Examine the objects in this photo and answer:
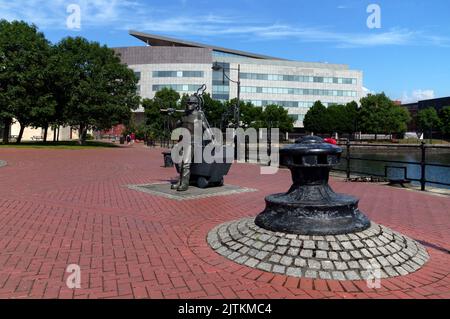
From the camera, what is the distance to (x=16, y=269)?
4.02 metres

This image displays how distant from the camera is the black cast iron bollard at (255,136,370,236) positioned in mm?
4512

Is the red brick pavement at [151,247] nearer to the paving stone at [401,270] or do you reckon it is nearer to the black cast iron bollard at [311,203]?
the paving stone at [401,270]

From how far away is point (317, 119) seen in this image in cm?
7881

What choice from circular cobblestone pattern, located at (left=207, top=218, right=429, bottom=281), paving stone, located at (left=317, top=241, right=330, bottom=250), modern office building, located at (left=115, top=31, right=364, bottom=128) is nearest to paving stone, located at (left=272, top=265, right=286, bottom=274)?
circular cobblestone pattern, located at (left=207, top=218, right=429, bottom=281)

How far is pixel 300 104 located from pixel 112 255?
291ft

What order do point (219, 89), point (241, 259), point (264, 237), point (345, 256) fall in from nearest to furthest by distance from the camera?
point (345, 256) < point (241, 259) < point (264, 237) < point (219, 89)

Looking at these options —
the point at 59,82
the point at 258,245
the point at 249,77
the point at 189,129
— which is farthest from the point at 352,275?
the point at 249,77

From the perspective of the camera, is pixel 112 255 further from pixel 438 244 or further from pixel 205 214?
pixel 438 244

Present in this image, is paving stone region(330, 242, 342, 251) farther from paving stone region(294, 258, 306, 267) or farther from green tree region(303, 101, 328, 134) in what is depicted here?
green tree region(303, 101, 328, 134)

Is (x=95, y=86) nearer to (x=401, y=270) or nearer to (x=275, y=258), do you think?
(x=275, y=258)

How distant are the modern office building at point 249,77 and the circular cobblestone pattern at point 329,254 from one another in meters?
76.9

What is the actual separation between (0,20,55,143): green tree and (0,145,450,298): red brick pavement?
94.9ft

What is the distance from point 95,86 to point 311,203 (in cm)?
3815

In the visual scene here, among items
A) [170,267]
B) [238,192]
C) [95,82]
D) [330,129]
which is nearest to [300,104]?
[330,129]
